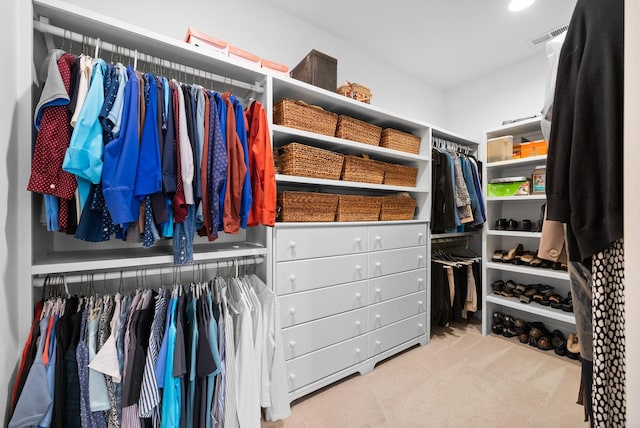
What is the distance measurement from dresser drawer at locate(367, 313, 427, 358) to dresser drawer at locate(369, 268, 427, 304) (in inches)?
9.5

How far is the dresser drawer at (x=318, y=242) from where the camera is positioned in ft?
5.26

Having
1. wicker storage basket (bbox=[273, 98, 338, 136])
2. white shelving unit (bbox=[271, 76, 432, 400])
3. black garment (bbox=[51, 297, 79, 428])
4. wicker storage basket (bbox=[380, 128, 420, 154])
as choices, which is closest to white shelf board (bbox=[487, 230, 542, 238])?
white shelving unit (bbox=[271, 76, 432, 400])

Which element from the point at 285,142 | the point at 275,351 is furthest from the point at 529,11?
the point at 275,351

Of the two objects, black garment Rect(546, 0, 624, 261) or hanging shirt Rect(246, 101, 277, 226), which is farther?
hanging shirt Rect(246, 101, 277, 226)

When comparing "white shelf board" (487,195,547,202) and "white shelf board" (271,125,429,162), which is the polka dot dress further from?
"white shelf board" (487,195,547,202)

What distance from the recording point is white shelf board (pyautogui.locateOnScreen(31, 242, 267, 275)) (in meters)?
1.06

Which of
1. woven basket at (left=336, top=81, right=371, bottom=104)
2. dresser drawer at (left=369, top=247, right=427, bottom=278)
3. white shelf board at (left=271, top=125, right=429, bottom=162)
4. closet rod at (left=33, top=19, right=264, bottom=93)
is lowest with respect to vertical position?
dresser drawer at (left=369, top=247, right=427, bottom=278)

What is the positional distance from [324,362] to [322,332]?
20 cm

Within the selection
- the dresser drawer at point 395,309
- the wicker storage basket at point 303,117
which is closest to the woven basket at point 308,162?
the wicker storage basket at point 303,117

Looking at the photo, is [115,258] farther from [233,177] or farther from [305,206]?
[305,206]

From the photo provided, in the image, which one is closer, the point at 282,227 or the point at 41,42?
the point at 41,42

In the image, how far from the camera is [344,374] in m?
1.86

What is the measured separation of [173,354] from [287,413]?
2.27 ft
